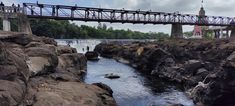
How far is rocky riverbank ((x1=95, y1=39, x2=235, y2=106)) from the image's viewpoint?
128ft

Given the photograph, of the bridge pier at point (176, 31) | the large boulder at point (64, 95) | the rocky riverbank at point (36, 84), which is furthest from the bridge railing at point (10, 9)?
the bridge pier at point (176, 31)

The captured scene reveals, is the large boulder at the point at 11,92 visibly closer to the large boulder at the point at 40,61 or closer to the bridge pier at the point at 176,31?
the large boulder at the point at 40,61

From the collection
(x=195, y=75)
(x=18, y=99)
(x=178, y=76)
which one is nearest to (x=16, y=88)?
(x=18, y=99)

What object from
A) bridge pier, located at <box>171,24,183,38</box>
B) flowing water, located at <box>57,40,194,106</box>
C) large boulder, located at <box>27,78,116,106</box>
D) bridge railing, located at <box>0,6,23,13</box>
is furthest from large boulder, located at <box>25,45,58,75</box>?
bridge pier, located at <box>171,24,183,38</box>

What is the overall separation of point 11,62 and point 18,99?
3.88 meters

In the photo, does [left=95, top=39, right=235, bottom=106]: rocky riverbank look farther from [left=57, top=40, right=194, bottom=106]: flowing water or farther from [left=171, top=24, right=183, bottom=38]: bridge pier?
[left=171, top=24, right=183, bottom=38]: bridge pier

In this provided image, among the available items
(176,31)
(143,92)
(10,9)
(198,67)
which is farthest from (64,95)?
(176,31)

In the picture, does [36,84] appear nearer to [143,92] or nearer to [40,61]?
[40,61]

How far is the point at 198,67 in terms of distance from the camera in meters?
62.3

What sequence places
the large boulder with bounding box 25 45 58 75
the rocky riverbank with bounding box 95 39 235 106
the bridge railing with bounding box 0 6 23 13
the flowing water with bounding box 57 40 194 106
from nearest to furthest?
the large boulder with bounding box 25 45 58 75 < the rocky riverbank with bounding box 95 39 235 106 < the flowing water with bounding box 57 40 194 106 < the bridge railing with bounding box 0 6 23 13

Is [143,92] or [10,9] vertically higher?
[10,9]

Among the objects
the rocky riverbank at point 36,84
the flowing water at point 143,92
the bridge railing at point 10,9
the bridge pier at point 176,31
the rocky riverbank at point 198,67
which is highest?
the bridge railing at point 10,9

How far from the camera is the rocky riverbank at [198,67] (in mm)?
Answer: 39062

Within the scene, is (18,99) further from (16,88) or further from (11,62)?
(11,62)
